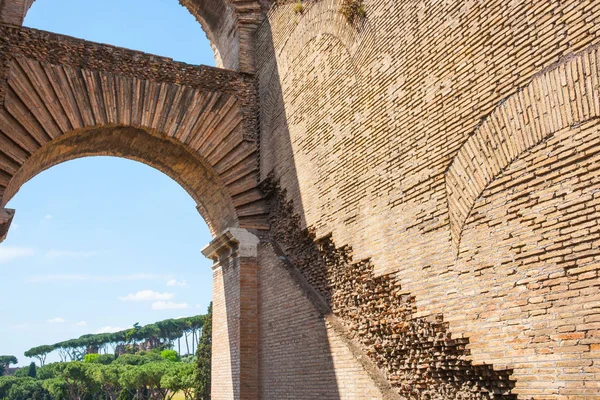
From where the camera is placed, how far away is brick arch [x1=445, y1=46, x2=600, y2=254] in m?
3.93

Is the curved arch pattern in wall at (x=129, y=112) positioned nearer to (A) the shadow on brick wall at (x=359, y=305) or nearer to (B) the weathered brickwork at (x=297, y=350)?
(A) the shadow on brick wall at (x=359, y=305)

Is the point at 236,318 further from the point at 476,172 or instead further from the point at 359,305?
the point at 476,172

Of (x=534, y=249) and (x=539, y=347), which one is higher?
(x=534, y=249)

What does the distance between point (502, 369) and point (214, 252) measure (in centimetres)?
586

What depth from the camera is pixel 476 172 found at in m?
4.76

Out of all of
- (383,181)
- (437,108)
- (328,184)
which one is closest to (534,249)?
(437,108)

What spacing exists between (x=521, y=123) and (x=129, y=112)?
581cm

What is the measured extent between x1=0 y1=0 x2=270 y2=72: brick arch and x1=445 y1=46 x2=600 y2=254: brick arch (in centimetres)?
558

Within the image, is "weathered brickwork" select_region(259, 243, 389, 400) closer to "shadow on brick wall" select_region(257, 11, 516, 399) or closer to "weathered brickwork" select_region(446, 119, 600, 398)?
"shadow on brick wall" select_region(257, 11, 516, 399)

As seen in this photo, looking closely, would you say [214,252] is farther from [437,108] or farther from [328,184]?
[437,108]

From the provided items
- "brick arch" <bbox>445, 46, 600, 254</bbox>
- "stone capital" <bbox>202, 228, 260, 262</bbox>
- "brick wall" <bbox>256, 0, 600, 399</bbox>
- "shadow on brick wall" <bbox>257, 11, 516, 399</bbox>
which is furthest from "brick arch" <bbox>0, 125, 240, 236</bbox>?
"brick arch" <bbox>445, 46, 600, 254</bbox>

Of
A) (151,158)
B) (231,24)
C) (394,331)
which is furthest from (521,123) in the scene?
(231,24)

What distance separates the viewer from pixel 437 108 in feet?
17.5

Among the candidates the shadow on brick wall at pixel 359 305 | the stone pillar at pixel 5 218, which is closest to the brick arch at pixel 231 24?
the shadow on brick wall at pixel 359 305
